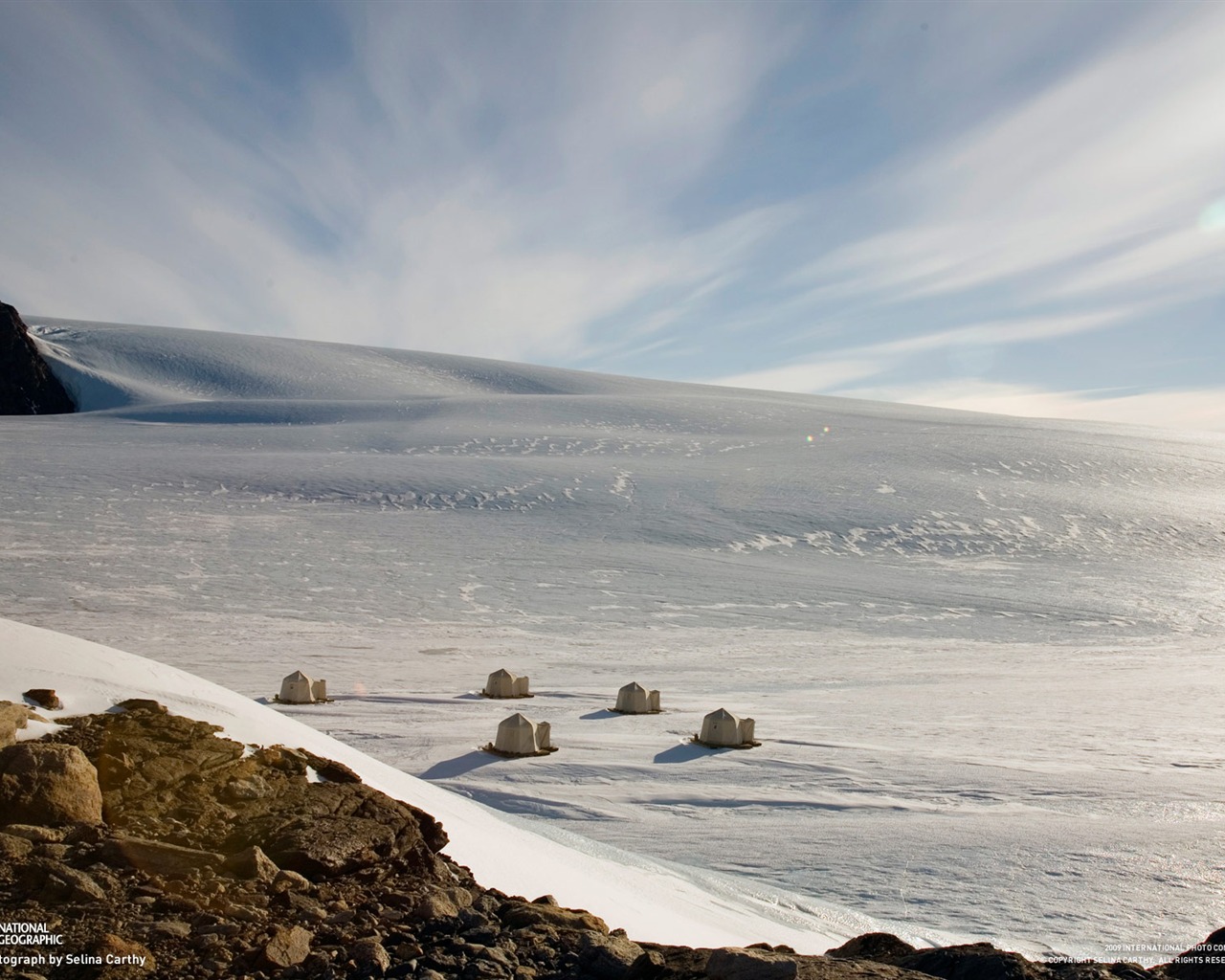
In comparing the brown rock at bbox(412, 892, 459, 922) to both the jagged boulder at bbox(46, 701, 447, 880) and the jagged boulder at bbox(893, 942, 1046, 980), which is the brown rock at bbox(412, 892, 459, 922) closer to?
the jagged boulder at bbox(46, 701, 447, 880)

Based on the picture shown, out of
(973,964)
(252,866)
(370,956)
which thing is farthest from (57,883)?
(973,964)

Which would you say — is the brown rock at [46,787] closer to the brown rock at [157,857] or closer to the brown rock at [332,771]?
the brown rock at [157,857]

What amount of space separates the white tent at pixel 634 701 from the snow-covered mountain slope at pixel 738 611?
1.01 ft

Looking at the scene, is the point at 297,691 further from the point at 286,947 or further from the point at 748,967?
the point at 748,967

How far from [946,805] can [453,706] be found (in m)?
4.89

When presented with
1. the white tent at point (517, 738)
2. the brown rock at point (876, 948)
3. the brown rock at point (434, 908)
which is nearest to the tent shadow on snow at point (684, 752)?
the white tent at point (517, 738)

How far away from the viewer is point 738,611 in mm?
15664

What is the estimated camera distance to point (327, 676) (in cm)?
1077

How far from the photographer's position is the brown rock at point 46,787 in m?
2.78

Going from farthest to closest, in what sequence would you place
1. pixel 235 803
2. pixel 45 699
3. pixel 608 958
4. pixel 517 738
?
pixel 517 738 → pixel 45 699 → pixel 235 803 → pixel 608 958

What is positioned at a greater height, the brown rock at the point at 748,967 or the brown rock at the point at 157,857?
the brown rock at the point at 157,857

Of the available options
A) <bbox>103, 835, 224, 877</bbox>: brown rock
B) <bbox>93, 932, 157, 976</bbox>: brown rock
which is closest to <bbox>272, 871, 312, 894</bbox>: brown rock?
<bbox>103, 835, 224, 877</bbox>: brown rock

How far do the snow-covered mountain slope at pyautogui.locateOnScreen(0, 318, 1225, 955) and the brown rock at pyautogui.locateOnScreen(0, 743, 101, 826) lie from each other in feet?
11.5

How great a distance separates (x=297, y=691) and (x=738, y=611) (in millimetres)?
8239
